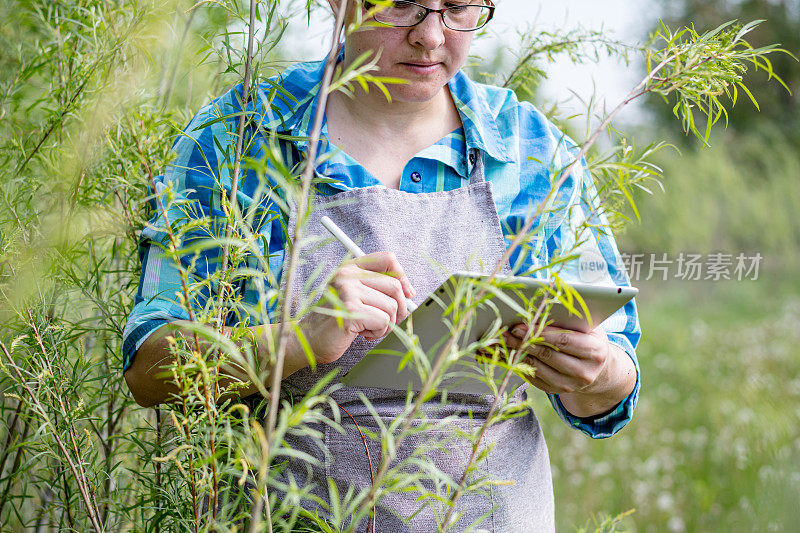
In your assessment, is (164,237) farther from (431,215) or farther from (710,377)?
(710,377)

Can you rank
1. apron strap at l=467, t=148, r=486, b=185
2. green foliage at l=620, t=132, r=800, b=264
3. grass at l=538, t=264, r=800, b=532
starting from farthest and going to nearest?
green foliage at l=620, t=132, r=800, b=264, grass at l=538, t=264, r=800, b=532, apron strap at l=467, t=148, r=486, b=185

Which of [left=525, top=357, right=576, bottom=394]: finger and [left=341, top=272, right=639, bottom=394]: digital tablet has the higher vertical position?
[left=341, top=272, right=639, bottom=394]: digital tablet

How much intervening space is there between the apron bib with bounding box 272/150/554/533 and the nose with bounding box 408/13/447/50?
0.23 meters

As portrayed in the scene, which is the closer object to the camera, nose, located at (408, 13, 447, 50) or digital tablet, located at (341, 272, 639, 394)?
digital tablet, located at (341, 272, 639, 394)

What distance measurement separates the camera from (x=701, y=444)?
3227mm

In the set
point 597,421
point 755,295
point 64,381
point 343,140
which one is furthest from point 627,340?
point 755,295

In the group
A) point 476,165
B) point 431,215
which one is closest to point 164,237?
point 431,215

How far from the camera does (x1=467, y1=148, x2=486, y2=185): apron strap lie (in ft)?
4.19

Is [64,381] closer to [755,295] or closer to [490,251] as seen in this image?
[490,251]

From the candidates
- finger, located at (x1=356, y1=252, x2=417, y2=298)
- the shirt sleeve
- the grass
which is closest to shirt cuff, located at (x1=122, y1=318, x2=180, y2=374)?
finger, located at (x1=356, y1=252, x2=417, y2=298)

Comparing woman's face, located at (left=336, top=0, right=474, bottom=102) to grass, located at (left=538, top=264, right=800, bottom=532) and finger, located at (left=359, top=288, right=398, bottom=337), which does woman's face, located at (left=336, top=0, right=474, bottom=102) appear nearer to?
finger, located at (left=359, top=288, right=398, bottom=337)

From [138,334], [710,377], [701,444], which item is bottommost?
[710,377]

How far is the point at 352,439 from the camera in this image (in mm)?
1147

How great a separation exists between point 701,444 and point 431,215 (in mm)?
2499
